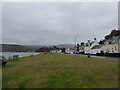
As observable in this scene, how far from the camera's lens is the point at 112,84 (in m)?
7.02

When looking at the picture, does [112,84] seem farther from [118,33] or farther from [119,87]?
[118,33]

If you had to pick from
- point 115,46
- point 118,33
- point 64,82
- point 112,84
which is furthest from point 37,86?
point 118,33

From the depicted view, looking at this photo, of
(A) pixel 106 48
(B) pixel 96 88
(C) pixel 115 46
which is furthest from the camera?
(A) pixel 106 48

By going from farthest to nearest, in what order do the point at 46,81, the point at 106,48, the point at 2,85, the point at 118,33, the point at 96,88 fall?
the point at 118,33
the point at 106,48
the point at 46,81
the point at 2,85
the point at 96,88

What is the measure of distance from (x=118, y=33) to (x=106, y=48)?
2867cm

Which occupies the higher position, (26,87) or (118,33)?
(118,33)

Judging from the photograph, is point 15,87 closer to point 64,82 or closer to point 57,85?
point 57,85

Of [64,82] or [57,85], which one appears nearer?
[57,85]

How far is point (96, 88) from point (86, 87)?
1.77 ft

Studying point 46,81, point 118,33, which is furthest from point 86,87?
point 118,33

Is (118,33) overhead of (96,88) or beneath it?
overhead

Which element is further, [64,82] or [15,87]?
[64,82]

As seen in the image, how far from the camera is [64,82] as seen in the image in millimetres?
7238

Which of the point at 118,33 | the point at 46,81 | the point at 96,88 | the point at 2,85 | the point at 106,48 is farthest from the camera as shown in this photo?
the point at 118,33
